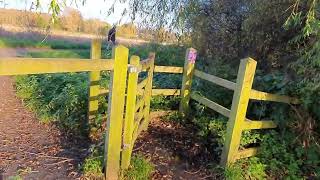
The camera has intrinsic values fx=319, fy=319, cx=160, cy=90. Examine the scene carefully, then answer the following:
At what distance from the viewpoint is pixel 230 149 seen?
3975 millimetres

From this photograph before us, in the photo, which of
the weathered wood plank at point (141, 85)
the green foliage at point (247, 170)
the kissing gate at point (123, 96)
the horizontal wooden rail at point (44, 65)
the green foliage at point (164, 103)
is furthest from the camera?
the green foliage at point (164, 103)

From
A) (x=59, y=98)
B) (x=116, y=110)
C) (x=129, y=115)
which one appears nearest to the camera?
(x=116, y=110)

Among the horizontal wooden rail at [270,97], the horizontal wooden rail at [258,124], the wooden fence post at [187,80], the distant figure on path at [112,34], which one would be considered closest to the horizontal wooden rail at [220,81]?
the wooden fence post at [187,80]

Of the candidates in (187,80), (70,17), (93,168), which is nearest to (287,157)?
(187,80)

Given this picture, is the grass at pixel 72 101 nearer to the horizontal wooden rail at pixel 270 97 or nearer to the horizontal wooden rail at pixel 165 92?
the horizontal wooden rail at pixel 165 92

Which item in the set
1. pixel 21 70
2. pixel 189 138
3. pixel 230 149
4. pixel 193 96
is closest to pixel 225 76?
pixel 193 96

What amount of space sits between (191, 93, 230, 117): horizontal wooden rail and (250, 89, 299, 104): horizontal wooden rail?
399mm

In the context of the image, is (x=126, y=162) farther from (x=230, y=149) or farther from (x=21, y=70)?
(x=21, y=70)

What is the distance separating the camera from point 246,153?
4270mm

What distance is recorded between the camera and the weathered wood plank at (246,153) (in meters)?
4.15

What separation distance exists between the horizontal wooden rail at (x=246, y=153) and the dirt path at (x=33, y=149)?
6.62 ft

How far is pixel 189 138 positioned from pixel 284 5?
255cm

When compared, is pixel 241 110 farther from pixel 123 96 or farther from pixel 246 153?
pixel 123 96

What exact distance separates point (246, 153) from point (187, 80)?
1.68 metres
